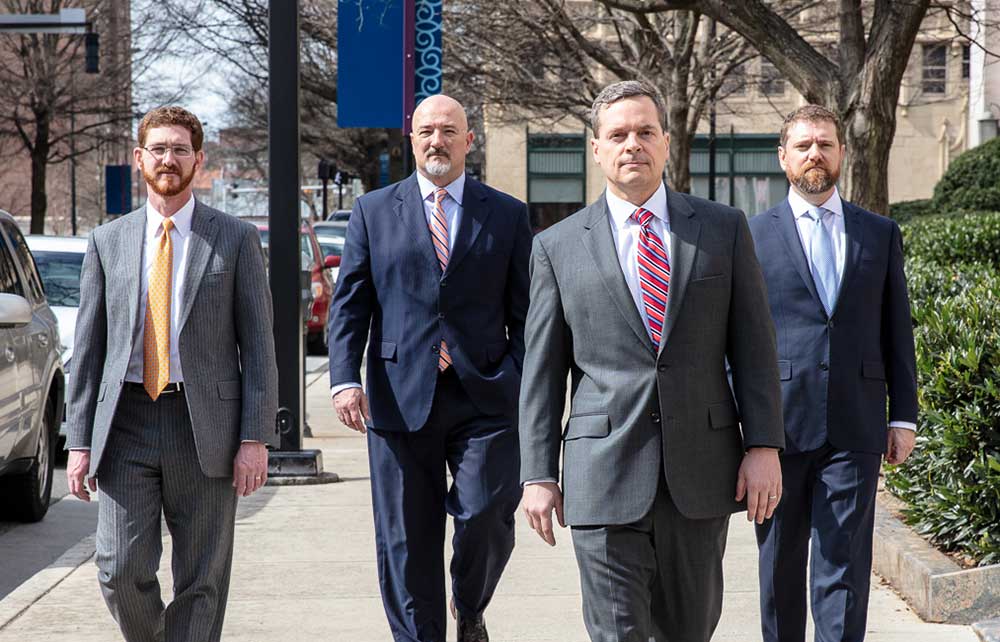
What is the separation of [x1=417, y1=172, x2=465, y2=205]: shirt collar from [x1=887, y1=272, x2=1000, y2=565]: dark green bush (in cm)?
226

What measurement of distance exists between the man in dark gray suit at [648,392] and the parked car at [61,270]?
8.61m

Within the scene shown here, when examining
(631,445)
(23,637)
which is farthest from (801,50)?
(631,445)

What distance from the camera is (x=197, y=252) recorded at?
4.84 m

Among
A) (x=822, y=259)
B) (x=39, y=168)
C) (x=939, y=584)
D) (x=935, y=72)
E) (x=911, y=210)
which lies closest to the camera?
(x=822, y=259)

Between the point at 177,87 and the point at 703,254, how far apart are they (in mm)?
36201

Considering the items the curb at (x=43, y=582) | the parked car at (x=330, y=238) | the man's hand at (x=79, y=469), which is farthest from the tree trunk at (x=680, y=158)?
the man's hand at (x=79, y=469)

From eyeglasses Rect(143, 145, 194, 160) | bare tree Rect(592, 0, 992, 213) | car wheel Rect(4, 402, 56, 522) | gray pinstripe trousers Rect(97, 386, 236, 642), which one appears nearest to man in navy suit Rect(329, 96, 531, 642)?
gray pinstripe trousers Rect(97, 386, 236, 642)

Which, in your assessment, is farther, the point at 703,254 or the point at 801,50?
the point at 801,50

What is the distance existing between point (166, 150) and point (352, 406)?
130 centimetres

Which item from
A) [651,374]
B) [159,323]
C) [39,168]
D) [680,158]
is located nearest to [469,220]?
[159,323]

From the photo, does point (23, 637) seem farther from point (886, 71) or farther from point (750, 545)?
point (886, 71)

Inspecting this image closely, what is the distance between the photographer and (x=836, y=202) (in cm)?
547

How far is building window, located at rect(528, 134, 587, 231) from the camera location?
57.8m

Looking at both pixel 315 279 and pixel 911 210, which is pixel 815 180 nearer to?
pixel 315 279
